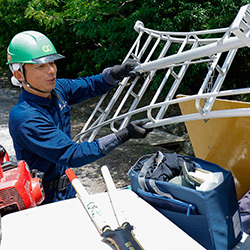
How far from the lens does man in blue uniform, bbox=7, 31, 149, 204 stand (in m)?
1.91

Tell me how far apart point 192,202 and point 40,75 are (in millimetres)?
1116

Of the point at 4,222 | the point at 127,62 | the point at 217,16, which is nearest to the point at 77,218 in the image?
the point at 4,222

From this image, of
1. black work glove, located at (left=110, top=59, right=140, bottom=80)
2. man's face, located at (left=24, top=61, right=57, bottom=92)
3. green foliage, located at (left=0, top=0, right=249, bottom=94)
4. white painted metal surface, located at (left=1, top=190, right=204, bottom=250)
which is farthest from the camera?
green foliage, located at (left=0, top=0, right=249, bottom=94)

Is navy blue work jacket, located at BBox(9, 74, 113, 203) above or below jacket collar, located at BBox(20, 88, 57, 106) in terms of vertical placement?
below

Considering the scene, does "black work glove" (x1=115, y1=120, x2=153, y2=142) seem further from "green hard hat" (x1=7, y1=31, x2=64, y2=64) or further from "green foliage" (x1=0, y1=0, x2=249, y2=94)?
"green foliage" (x1=0, y1=0, x2=249, y2=94)

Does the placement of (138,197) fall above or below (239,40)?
→ below

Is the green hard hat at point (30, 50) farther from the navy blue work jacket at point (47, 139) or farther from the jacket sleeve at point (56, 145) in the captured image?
the jacket sleeve at point (56, 145)

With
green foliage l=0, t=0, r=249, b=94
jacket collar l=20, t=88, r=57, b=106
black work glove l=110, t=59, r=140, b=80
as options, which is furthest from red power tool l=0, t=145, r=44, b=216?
green foliage l=0, t=0, r=249, b=94

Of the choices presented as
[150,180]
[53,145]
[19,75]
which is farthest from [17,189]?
[19,75]

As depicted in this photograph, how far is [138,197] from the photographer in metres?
1.70

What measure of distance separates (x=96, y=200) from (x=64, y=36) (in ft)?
20.4

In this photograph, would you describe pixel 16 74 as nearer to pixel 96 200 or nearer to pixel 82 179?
pixel 96 200

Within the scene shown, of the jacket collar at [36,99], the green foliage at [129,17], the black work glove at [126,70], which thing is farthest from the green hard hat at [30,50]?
the green foliage at [129,17]

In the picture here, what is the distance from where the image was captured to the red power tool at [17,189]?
5.37 ft
